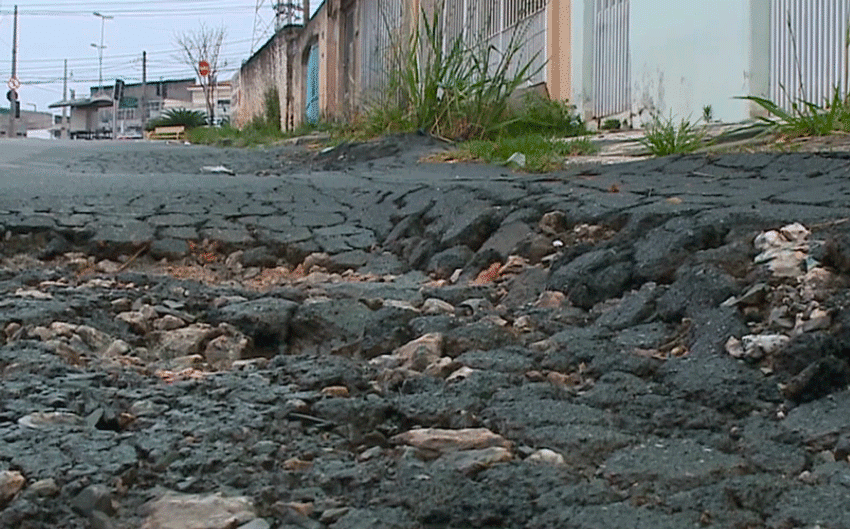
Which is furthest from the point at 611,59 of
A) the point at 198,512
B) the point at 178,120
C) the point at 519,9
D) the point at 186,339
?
the point at 178,120

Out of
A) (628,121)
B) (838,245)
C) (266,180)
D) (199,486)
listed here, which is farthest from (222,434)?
(628,121)

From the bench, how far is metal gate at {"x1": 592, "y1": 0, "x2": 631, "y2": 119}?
1592 cm

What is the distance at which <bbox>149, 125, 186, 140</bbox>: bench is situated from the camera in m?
25.0

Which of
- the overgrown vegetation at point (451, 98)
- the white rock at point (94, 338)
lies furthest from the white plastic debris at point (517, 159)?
the white rock at point (94, 338)

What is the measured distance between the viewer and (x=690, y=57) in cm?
825

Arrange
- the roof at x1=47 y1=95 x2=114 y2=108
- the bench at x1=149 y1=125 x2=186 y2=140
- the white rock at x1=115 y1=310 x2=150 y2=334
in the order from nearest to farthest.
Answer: the white rock at x1=115 y1=310 x2=150 y2=334
the bench at x1=149 y1=125 x2=186 y2=140
the roof at x1=47 y1=95 x2=114 y2=108

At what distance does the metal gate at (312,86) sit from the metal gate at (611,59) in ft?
35.8

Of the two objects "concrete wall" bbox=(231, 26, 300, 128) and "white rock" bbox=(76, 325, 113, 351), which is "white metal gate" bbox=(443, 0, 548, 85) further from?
"concrete wall" bbox=(231, 26, 300, 128)

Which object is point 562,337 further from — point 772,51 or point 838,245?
point 772,51

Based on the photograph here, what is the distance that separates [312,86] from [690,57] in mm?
14085

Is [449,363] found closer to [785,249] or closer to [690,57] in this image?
[785,249]

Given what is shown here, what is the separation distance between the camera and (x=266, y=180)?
5.84m

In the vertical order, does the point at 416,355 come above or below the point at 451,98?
below

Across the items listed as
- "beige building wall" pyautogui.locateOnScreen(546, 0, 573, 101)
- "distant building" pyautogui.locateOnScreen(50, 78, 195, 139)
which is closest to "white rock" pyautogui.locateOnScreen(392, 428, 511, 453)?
"beige building wall" pyautogui.locateOnScreen(546, 0, 573, 101)
